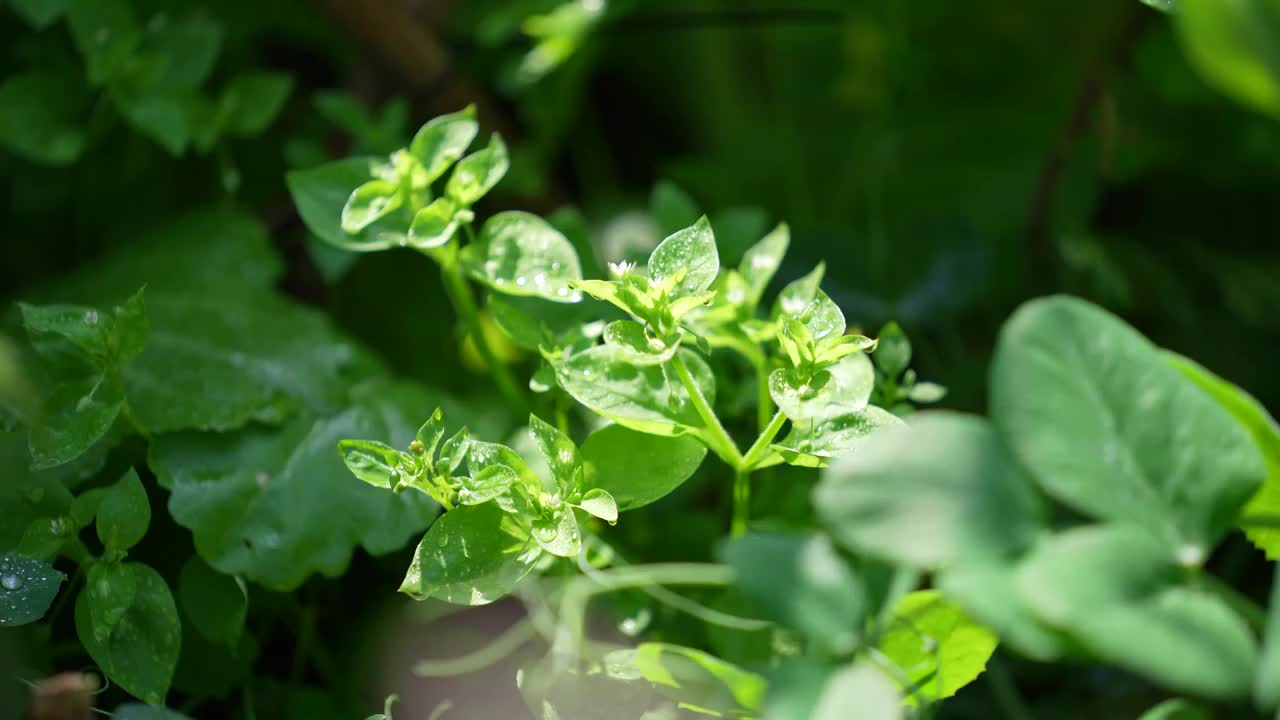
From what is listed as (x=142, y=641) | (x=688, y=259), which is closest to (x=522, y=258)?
(x=688, y=259)

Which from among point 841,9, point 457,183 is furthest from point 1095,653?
point 841,9

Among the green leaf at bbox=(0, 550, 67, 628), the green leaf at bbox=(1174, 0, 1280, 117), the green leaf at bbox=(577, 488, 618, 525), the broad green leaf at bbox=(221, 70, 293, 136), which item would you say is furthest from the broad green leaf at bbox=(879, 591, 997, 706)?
the broad green leaf at bbox=(221, 70, 293, 136)

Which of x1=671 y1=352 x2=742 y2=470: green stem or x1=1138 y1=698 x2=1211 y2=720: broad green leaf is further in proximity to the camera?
x1=671 y1=352 x2=742 y2=470: green stem

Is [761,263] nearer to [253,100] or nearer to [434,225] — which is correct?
[434,225]

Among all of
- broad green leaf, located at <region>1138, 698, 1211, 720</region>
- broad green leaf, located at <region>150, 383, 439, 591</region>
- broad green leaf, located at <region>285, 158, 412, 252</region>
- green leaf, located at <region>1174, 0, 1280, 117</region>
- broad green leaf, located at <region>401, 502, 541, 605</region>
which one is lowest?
broad green leaf, located at <region>150, 383, 439, 591</region>

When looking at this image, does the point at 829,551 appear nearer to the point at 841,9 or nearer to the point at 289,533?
the point at 289,533

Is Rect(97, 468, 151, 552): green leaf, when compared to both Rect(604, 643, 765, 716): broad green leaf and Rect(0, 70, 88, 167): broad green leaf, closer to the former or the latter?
Rect(604, 643, 765, 716): broad green leaf

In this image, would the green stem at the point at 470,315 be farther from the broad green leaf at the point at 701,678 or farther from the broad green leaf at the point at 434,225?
the broad green leaf at the point at 701,678

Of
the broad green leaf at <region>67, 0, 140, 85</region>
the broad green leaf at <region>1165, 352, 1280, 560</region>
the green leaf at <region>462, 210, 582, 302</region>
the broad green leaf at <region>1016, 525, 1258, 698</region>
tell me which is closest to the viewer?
the broad green leaf at <region>1016, 525, 1258, 698</region>
